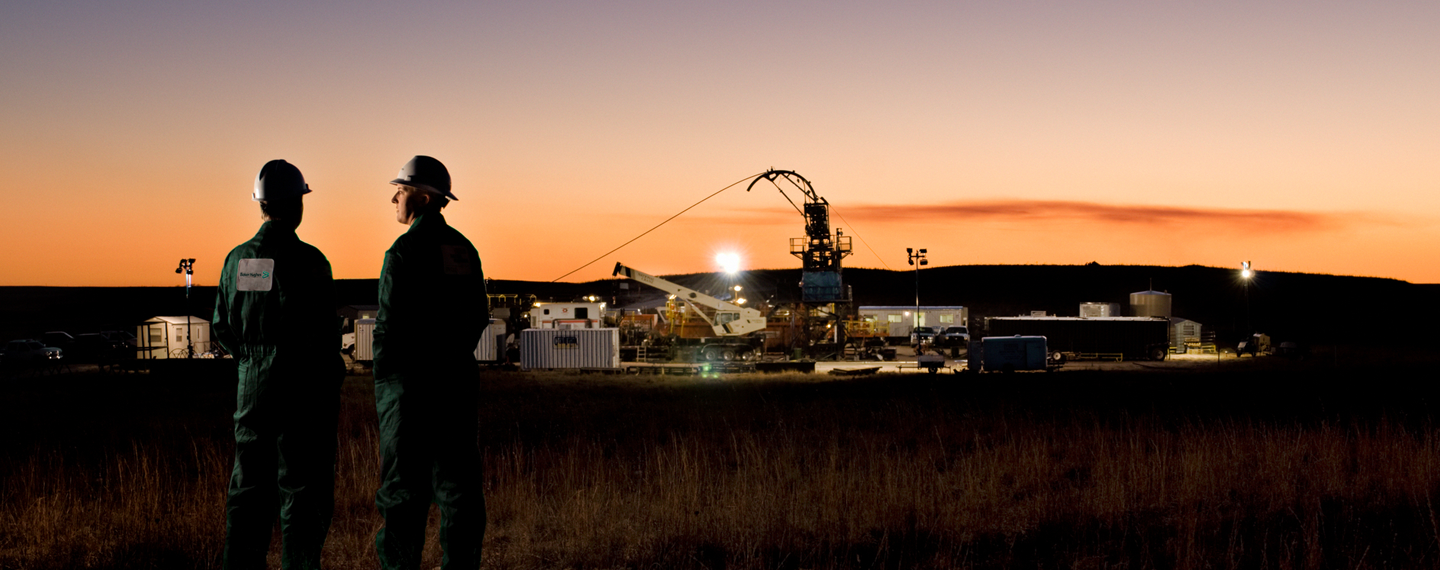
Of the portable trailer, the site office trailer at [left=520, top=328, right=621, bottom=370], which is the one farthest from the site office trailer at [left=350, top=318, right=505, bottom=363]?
the portable trailer

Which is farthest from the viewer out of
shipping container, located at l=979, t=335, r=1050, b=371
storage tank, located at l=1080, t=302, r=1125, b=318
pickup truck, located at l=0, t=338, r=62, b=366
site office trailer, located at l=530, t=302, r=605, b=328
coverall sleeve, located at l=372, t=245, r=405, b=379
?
storage tank, located at l=1080, t=302, r=1125, b=318

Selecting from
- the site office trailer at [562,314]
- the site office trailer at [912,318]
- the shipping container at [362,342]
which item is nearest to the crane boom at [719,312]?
the site office trailer at [562,314]

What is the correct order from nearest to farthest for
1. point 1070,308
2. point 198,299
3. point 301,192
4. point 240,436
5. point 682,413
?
point 240,436, point 301,192, point 682,413, point 1070,308, point 198,299

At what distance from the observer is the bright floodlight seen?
50703 millimetres

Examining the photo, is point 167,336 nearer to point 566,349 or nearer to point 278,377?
point 566,349

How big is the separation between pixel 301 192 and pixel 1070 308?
560ft

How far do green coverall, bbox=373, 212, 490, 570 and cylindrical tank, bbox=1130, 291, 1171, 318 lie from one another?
70554 mm

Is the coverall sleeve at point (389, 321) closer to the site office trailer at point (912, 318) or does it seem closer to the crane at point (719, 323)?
the crane at point (719, 323)

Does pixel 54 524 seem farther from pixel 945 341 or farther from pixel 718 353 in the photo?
pixel 945 341

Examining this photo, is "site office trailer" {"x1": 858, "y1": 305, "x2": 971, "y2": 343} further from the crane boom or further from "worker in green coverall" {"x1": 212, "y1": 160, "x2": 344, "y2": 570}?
"worker in green coverall" {"x1": 212, "y1": 160, "x2": 344, "y2": 570}

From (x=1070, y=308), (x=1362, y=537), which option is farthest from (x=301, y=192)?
(x=1070, y=308)

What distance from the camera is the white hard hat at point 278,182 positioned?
4414mm

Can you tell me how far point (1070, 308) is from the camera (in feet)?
530

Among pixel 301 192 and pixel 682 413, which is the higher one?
pixel 301 192
